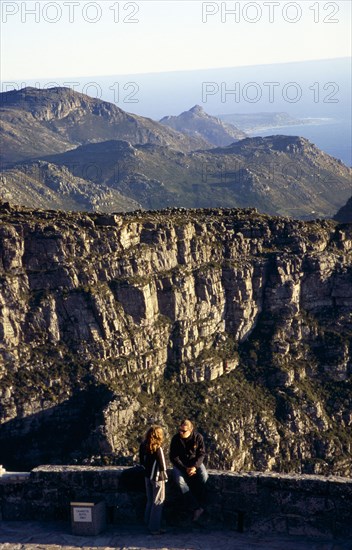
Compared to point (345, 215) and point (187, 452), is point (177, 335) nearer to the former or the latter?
point (187, 452)

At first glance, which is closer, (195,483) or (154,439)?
(154,439)

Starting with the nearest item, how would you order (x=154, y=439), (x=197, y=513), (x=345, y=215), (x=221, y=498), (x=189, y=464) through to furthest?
1. (x=197, y=513)
2. (x=154, y=439)
3. (x=189, y=464)
4. (x=221, y=498)
5. (x=345, y=215)

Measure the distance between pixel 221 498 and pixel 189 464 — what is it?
979 millimetres

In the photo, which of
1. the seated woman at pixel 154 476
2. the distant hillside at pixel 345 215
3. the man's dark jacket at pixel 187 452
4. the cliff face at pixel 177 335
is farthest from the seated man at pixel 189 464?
the distant hillside at pixel 345 215

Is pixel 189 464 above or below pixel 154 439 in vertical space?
below

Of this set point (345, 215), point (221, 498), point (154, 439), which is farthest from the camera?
point (345, 215)

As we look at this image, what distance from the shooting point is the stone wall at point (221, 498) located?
17672mm

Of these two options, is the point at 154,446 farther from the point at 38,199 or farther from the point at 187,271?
the point at 38,199

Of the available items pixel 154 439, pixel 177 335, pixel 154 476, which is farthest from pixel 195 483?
pixel 177 335

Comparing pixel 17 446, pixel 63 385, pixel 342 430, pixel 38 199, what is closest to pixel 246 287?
pixel 342 430

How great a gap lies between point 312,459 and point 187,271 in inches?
683

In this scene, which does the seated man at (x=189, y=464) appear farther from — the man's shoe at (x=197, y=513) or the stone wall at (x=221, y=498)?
the stone wall at (x=221, y=498)

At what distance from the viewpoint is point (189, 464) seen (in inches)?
708

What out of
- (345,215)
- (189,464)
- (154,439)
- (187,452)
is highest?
(345,215)
